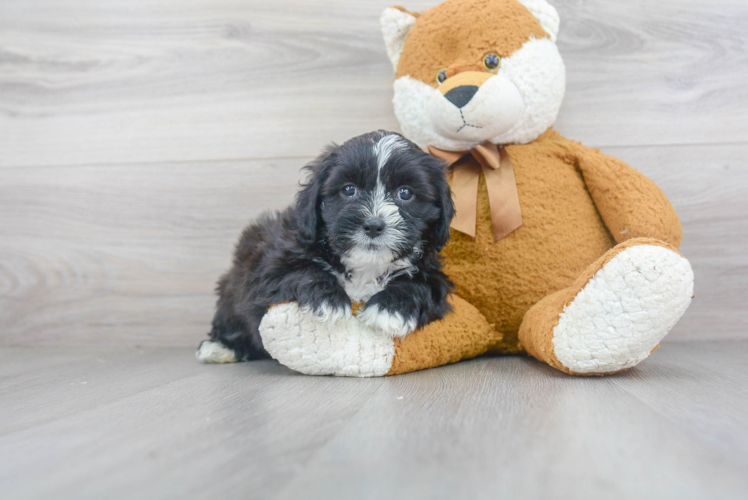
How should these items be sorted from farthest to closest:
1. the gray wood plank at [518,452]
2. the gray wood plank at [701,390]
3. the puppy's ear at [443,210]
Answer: the puppy's ear at [443,210] → the gray wood plank at [701,390] → the gray wood plank at [518,452]

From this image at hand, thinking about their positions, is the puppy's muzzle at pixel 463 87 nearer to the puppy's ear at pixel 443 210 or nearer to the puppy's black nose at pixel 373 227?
the puppy's ear at pixel 443 210

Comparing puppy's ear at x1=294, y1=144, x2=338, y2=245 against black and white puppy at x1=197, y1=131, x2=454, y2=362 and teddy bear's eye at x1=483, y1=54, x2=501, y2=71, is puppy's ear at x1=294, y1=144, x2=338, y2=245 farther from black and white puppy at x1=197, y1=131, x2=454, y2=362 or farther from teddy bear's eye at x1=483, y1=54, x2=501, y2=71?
teddy bear's eye at x1=483, y1=54, x2=501, y2=71

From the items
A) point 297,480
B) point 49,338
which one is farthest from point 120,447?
point 49,338

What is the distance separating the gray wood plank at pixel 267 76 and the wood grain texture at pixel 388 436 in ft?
3.06

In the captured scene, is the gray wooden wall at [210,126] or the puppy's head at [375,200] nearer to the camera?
the puppy's head at [375,200]

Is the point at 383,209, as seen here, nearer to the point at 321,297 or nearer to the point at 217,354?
the point at 321,297

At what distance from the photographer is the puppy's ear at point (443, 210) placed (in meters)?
1.25

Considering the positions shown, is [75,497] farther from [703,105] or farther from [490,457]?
[703,105]

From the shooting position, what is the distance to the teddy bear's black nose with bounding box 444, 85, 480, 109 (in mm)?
1350

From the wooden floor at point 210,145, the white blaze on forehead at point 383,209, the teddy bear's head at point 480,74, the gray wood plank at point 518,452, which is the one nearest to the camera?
the gray wood plank at point 518,452

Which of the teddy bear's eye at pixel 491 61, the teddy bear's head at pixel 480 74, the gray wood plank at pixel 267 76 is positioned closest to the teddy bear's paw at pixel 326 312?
the teddy bear's head at pixel 480 74

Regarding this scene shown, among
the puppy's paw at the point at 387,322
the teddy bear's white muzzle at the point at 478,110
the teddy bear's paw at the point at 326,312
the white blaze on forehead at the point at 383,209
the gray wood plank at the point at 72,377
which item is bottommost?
the gray wood plank at the point at 72,377

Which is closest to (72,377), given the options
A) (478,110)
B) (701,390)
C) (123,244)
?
(123,244)

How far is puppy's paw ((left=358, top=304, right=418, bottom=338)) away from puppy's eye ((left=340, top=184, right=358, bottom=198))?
0.26 m
